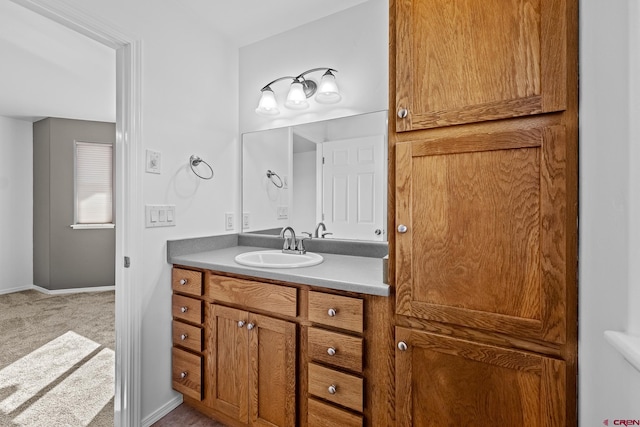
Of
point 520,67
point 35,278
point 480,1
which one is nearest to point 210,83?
point 480,1

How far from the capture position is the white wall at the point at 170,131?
1671mm

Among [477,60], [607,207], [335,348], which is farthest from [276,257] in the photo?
[607,207]

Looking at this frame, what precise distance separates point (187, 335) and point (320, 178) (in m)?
1.19

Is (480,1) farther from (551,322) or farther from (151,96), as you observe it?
(151,96)

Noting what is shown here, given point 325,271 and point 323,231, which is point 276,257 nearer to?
point 323,231

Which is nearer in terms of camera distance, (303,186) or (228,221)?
(303,186)

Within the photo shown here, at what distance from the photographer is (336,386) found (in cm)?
126

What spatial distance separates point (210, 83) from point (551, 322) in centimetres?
218

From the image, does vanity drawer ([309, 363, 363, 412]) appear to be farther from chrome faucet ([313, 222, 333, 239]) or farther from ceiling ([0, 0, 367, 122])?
ceiling ([0, 0, 367, 122])

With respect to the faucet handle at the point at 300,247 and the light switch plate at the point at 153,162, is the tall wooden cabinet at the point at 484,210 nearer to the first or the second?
the faucet handle at the point at 300,247

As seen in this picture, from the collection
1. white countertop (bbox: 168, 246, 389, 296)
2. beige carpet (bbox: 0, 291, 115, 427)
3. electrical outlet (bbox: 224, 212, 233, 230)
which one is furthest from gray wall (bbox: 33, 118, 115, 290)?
white countertop (bbox: 168, 246, 389, 296)

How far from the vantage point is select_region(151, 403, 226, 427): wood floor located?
1687 millimetres

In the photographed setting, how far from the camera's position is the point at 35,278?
14.5ft

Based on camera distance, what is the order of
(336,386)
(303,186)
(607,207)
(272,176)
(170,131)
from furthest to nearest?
(272,176)
(303,186)
(170,131)
(336,386)
(607,207)
